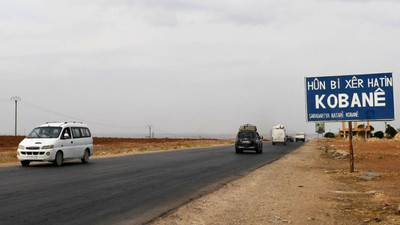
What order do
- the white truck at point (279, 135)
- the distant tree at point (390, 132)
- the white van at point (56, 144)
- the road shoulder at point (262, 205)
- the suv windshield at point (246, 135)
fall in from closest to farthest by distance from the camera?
the road shoulder at point (262, 205), the white van at point (56, 144), the suv windshield at point (246, 135), the white truck at point (279, 135), the distant tree at point (390, 132)

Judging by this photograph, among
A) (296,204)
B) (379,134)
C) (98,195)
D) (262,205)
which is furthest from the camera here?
(379,134)

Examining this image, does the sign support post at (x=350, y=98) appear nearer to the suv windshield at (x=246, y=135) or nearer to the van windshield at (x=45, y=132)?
the van windshield at (x=45, y=132)

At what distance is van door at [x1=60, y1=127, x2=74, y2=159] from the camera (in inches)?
867

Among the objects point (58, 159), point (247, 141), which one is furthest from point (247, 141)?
point (58, 159)

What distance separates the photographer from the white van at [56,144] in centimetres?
2102

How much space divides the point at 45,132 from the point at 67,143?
4.19ft

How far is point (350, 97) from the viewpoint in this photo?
19.3m

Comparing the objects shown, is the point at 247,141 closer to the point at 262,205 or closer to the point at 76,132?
the point at 76,132

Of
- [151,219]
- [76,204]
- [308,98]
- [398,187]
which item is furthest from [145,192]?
[308,98]

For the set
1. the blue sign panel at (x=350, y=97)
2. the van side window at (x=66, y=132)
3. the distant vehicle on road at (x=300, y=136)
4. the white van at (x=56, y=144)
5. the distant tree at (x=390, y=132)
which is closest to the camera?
the blue sign panel at (x=350, y=97)

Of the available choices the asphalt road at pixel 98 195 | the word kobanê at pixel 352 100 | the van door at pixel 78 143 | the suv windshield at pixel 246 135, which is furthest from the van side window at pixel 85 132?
the suv windshield at pixel 246 135

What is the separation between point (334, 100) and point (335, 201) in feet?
31.8

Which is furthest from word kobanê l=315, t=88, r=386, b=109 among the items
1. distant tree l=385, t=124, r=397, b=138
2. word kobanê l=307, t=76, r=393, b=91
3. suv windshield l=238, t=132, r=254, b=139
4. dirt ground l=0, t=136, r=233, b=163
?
distant tree l=385, t=124, r=397, b=138

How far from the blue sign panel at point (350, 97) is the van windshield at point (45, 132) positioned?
12.8m
